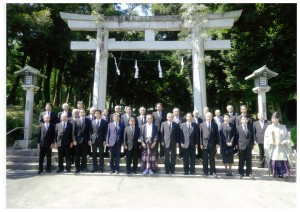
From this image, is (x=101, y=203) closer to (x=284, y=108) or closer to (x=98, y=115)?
(x=98, y=115)

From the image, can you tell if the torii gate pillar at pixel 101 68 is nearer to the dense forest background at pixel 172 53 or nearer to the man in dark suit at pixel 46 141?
the dense forest background at pixel 172 53

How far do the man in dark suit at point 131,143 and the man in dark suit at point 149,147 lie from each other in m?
0.17

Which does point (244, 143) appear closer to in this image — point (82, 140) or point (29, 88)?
point (82, 140)

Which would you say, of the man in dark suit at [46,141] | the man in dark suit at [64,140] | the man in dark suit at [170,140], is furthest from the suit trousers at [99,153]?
the man in dark suit at [170,140]

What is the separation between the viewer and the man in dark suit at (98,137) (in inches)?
280

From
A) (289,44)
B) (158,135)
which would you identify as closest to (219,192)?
(158,135)

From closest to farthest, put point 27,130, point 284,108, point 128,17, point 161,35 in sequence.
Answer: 1. point 27,130
2. point 128,17
3. point 284,108
4. point 161,35

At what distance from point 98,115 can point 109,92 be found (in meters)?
15.2

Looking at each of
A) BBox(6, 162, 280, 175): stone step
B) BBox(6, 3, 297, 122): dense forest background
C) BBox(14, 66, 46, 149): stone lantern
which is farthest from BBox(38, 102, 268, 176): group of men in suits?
BBox(6, 3, 297, 122): dense forest background

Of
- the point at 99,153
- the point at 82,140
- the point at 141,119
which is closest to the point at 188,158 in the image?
the point at 141,119

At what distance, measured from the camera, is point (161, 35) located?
2134 cm

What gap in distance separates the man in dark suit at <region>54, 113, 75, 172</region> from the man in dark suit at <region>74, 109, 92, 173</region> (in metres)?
0.19

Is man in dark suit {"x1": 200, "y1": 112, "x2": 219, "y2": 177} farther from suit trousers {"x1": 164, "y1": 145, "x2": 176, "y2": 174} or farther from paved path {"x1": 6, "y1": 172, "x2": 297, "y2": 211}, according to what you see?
suit trousers {"x1": 164, "y1": 145, "x2": 176, "y2": 174}

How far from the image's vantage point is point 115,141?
704 centimetres
